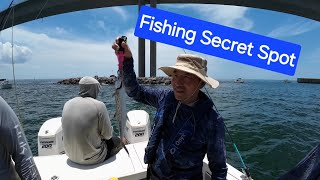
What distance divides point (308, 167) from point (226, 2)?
1513 inches

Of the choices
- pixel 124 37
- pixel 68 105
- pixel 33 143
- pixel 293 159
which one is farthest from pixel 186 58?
pixel 33 143

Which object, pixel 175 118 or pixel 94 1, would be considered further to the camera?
pixel 94 1

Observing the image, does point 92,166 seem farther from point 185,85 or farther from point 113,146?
point 185,85

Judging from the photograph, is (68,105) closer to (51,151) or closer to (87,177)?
(87,177)

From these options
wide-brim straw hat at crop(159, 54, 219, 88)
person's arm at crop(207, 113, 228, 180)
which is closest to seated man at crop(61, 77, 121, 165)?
wide-brim straw hat at crop(159, 54, 219, 88)

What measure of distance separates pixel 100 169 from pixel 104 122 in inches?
26.9

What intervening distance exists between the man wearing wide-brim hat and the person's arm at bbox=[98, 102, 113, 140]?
146 cm

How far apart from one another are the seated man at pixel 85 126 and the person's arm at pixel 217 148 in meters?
1.97

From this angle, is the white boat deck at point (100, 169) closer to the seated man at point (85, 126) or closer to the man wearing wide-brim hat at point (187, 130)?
the seated man at point (85, 126)

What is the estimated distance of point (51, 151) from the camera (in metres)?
4.45

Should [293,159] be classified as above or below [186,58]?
below

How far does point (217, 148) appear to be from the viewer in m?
1.95

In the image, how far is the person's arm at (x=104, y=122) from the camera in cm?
345

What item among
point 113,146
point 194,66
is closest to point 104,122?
point 113,146
